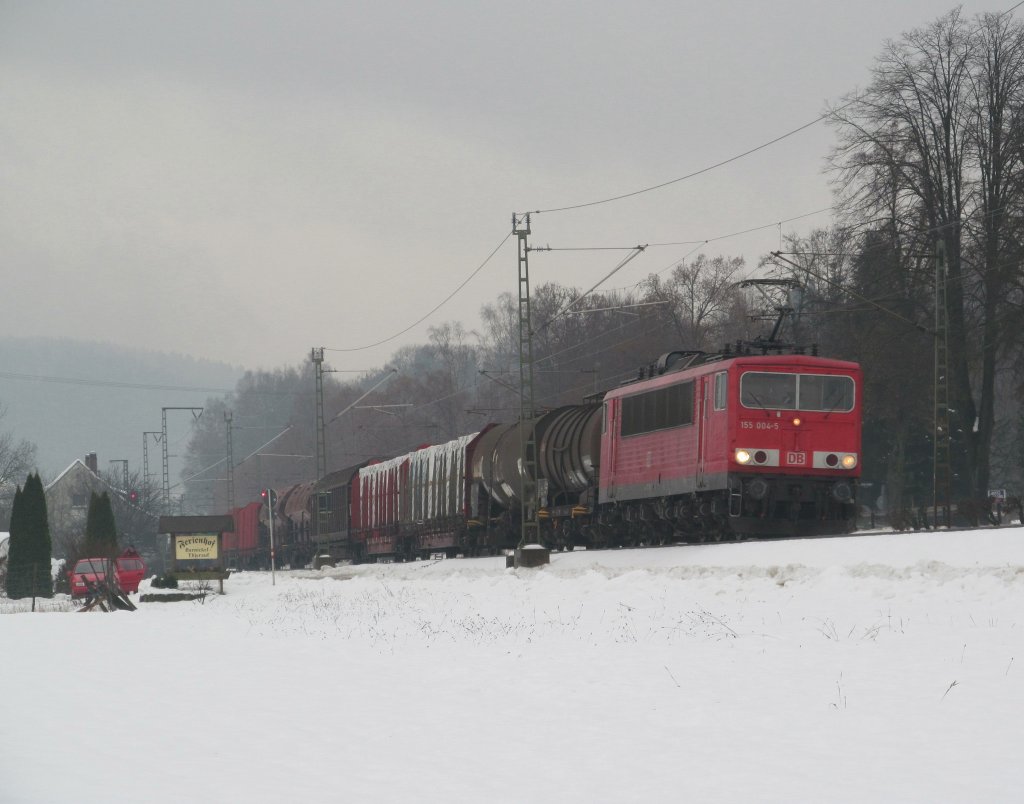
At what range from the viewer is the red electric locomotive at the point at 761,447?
25.3 metres

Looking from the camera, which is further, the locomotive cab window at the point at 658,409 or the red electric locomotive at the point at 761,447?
the locomotive cab window at the point at 658,409

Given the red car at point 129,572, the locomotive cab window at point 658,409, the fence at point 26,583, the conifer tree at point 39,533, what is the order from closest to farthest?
1. the locomotive cab window at point 658,409
2. the red car at point 129,572
3. the fence at point 26,583
4. the conifer tree at point 39,533

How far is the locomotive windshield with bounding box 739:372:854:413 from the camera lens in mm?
25500

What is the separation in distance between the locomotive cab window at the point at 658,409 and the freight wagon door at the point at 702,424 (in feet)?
1.28

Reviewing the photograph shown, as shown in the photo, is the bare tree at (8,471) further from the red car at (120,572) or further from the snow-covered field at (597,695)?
the snow-covered field at (597,695)

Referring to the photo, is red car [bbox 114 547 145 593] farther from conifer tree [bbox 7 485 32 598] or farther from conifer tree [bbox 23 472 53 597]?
conifer tree [bbox 7 485 32 598]

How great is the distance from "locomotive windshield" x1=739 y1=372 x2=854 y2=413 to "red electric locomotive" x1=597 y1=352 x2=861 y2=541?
0.06 feet

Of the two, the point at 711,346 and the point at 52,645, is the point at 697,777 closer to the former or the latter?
the point at 52,645

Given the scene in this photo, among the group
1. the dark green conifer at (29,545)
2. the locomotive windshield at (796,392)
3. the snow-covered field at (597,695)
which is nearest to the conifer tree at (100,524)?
the dark green conifer at (29,545)

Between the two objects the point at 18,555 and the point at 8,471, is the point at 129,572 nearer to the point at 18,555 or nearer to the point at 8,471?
the point at 18,555

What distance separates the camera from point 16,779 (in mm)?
8703

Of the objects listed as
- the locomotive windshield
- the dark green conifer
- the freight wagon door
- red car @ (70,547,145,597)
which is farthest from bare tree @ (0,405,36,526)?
the locomotive windshield

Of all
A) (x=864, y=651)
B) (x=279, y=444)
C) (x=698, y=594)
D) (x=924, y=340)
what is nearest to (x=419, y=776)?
(x=864, y=651)

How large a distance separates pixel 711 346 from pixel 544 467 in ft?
137
